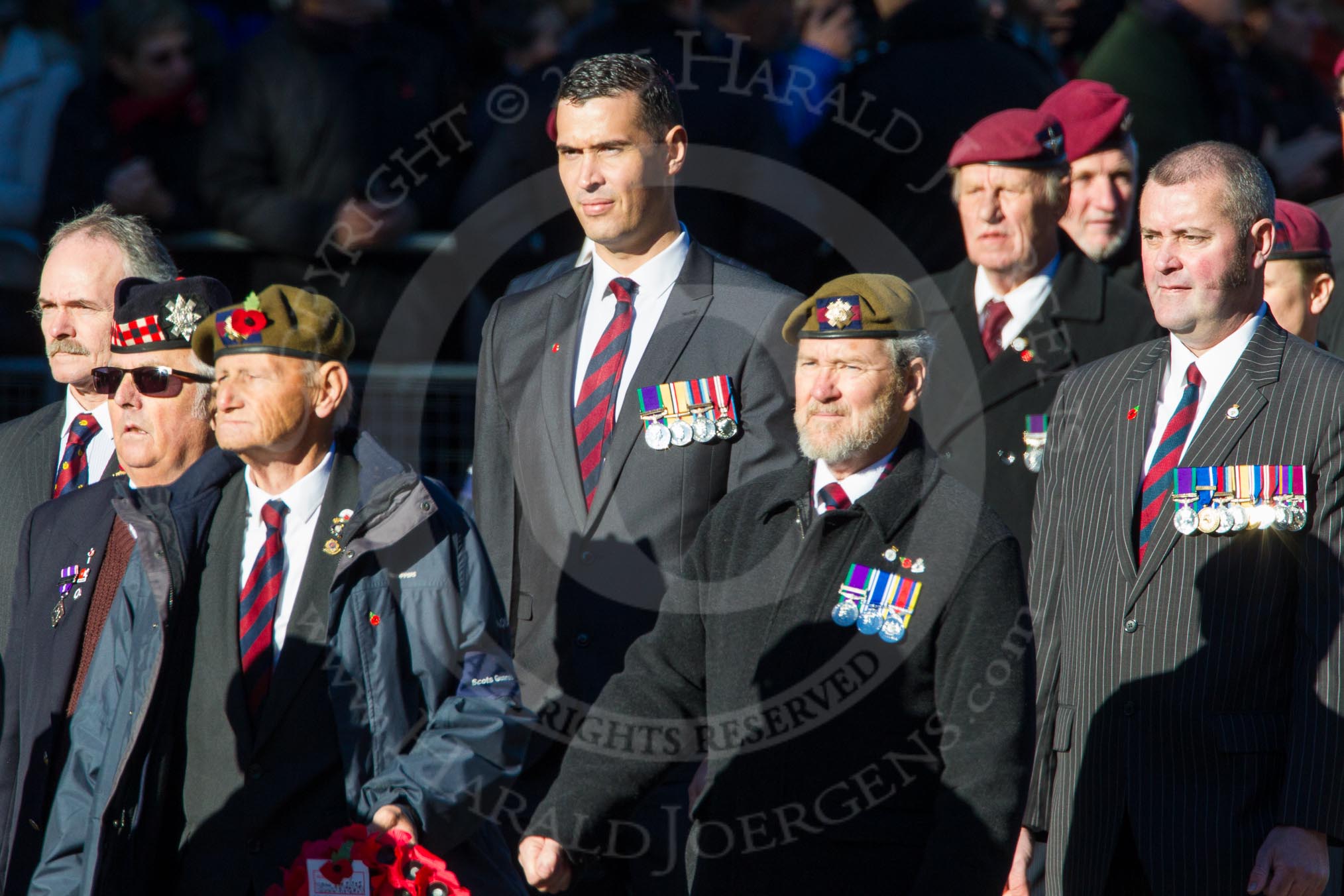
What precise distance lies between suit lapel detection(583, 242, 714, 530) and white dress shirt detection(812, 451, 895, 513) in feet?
3.39

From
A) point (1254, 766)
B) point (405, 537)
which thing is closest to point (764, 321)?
point (405, 537)

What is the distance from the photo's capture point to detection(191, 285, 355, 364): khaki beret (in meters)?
4.62

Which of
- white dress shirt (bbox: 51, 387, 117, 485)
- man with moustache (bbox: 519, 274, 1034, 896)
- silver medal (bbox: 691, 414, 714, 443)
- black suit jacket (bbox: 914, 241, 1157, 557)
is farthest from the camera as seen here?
black suit jacket (bbox: 914, 241, 1157, 557)

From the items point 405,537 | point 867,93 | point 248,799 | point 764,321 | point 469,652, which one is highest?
point 867,93

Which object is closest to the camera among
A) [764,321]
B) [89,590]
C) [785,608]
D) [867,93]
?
[785,608]

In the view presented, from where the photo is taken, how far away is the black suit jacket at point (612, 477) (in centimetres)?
527

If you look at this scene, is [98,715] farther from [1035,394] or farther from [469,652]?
[1035,394]

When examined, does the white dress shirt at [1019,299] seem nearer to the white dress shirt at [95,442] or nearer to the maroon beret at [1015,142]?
the maroon beret at [1015,142]

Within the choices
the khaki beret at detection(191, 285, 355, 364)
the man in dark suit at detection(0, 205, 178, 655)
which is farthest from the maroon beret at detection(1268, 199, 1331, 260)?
the man in dark suit at detection(0, 205, 178, 655)

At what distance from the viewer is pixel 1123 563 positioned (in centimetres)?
471

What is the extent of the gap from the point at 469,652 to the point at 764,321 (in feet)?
4.78

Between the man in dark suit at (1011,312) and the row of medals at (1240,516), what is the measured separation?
1383 millimetres

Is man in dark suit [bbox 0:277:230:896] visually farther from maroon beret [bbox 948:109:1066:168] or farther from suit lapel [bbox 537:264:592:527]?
maroon beret [bbox 948:109:1066:168]

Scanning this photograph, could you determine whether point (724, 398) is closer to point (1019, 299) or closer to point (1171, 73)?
point (1019, 299)
